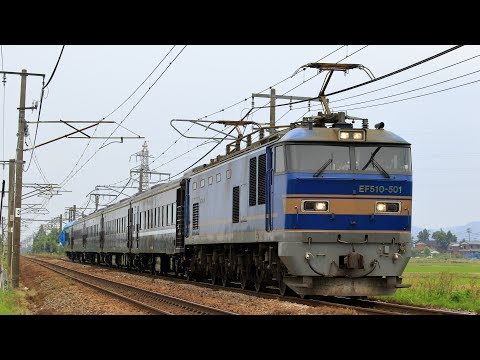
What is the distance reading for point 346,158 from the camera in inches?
637

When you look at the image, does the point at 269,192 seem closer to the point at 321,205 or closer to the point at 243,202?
the point at 321,205

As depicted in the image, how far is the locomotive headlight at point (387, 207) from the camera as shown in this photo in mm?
16078

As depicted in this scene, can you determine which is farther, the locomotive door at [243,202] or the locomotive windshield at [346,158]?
the locomotive door at [243,202]

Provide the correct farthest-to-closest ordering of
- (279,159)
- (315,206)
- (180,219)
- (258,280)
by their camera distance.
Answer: (180,219) < (258,280) < (279,159) < (315,206)

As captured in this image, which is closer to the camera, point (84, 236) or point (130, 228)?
point (130, 228)

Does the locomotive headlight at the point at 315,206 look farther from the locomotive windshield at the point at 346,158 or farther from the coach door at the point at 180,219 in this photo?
the coach door at the point at 180,219

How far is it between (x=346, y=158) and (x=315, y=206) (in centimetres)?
123

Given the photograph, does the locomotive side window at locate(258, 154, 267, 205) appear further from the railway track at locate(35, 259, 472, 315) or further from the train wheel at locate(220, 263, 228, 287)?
the train wheel at locate(220, 263, 228, 287)

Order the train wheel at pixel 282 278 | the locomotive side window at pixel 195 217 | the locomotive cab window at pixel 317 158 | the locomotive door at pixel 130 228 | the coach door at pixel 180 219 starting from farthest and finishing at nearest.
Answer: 1. the locomotive door at pixel 130 228
2. the coach door at pixel 180 219
3. the locomotive side window at pixel 195 217
4. the train wheel at pixel 282 278
5. the locomotive cab window at pixel 317 158

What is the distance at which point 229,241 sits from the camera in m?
20.5

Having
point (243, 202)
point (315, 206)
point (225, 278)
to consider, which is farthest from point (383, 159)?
point (225, 278)

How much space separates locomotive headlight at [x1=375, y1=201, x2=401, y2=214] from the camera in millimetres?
16078

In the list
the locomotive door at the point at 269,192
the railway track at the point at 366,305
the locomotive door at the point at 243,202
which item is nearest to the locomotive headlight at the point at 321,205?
the locomotive door at the point at 269,192

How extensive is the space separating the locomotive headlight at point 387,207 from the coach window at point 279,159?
81.5 inches
